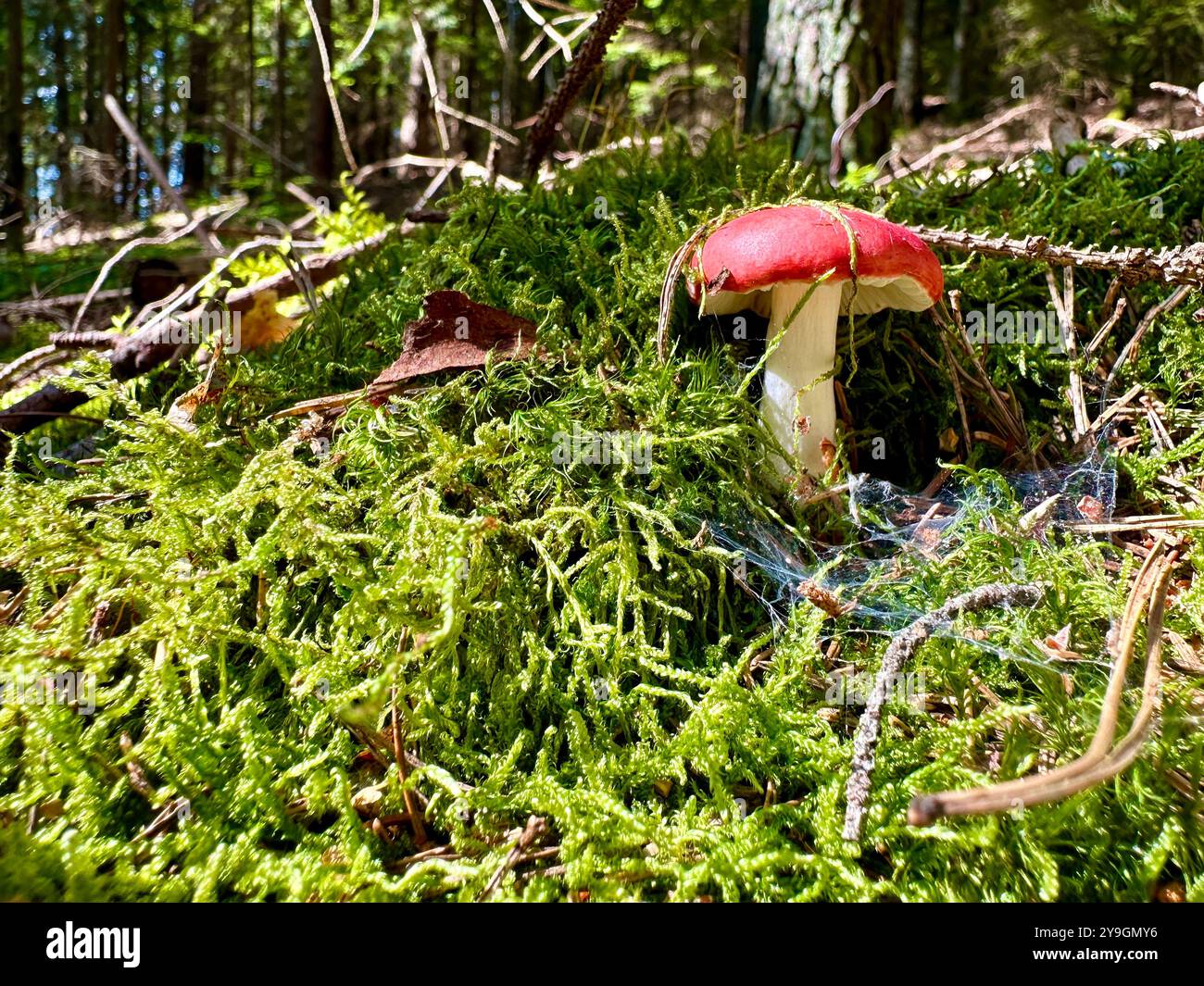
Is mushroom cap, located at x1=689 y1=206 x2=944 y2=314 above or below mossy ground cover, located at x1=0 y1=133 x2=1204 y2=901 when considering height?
above

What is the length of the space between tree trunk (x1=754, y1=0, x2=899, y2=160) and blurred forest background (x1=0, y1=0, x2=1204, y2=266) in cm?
1

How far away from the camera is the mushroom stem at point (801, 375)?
1713 millimetres

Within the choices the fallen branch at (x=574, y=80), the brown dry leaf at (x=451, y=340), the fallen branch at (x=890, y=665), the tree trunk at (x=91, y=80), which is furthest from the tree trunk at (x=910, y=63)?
the tree trunk at (x=91, y=80)

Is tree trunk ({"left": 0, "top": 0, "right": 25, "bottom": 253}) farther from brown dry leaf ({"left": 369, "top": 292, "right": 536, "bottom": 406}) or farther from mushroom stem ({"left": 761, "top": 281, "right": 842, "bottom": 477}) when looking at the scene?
mushroom stem ({"left": 761, "top": 281, "right": 842, "bottom": 477})

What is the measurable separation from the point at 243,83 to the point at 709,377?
23.8m

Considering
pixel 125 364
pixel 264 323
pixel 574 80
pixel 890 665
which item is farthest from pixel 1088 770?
pixel 264 323

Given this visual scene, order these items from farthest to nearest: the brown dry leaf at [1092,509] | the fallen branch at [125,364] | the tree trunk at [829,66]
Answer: the tree trunk at [829,66] → the fallen branch at [125,364] → the brown dry leaf at [1092,509]

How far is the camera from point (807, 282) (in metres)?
1.57

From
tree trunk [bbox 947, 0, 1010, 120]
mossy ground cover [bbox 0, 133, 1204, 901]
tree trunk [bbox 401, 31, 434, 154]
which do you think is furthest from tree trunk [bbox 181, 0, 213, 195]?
mossy ground cover [bbox 0, 133, 1204, 901]

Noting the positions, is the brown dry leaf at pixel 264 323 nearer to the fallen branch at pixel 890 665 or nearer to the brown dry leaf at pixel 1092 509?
the fallen branch at pixel 890 665

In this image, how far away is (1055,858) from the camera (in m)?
0.99

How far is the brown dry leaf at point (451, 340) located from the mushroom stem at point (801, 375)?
0.59 metres

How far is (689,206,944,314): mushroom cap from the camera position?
4.83 ft

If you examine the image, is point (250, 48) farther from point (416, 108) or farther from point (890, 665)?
point (890, 665)
